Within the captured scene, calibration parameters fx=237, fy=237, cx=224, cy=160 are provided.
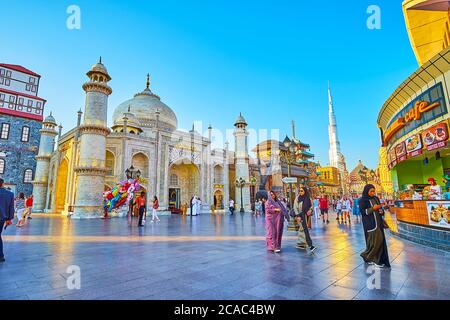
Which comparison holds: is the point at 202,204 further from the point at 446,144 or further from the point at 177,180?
the point at 446,144

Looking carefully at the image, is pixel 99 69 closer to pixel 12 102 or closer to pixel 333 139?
pixel 12 102

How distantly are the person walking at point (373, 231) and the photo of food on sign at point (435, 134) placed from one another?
7126 mm

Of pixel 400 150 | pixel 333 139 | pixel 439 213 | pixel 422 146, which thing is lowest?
pixel 439 213

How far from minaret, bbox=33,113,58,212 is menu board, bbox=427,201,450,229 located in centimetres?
3425

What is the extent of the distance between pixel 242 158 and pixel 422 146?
20.6 m

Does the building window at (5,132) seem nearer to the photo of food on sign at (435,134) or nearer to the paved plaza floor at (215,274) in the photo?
the paved plaza floor at (215,274)

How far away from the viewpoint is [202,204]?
27.8 metres

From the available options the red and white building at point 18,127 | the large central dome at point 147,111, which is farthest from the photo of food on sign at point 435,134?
the red and white building at point 18,127

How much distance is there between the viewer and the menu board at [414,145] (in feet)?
35.3

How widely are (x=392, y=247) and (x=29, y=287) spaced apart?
8035 mm

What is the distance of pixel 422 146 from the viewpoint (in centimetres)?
1052

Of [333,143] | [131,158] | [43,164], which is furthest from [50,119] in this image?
[333,143]

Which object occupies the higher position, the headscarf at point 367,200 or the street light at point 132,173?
the street light at point 132,173
